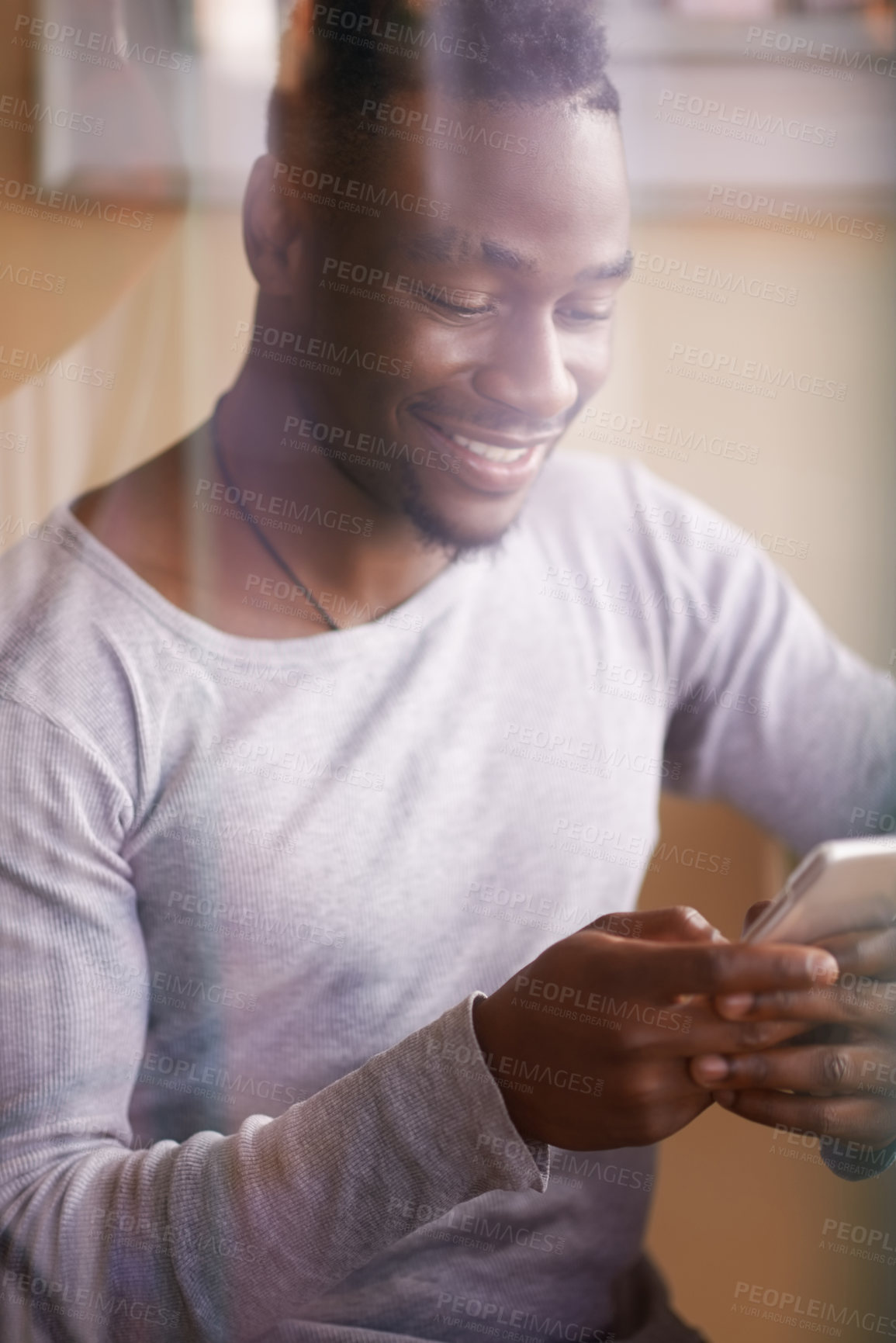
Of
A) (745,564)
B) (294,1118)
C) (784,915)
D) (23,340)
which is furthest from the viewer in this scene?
(745,564)

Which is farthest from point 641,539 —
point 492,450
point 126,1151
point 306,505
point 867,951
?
point 126,1151

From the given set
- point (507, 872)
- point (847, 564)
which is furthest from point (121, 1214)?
point (847, 564)

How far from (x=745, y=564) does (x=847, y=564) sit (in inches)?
3.3

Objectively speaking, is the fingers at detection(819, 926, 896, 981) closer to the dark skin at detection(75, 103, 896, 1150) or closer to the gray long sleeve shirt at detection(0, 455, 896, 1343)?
the dark skin at detection(75, 103, 896, 1150)

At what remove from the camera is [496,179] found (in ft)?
2.58

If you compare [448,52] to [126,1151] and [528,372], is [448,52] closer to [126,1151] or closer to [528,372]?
[528,372]

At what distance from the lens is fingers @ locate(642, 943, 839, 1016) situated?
0.63 m

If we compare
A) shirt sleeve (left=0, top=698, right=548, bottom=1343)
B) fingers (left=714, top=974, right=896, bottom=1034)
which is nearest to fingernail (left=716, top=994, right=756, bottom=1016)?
fingers (left=714, top=974, right=896, bottom=1034)

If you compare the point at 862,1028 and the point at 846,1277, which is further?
the point at 846,1277

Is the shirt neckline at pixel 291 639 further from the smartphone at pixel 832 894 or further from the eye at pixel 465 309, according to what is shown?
the smartphone at pixel 832 894

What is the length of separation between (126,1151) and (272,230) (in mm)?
674

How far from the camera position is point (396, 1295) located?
831 mm

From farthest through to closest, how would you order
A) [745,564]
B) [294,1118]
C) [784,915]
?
[745,564]
[294,1118]
[784,915]

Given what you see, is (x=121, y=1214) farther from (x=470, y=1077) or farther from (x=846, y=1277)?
(x=846, y=1277)
